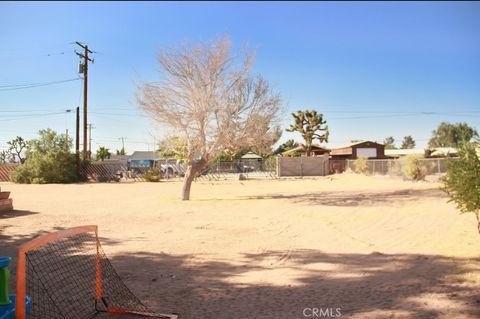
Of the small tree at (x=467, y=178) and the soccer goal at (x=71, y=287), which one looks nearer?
the soccer goal at (x=71, y=287)

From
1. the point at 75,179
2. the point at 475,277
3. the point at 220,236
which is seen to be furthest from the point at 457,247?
the point at 75,179

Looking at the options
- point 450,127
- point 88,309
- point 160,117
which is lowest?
point 88,309

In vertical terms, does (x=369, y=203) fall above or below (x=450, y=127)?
below

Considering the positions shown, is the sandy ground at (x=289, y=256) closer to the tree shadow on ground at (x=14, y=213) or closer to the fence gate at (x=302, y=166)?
the tree shadow on ground at (x=14, y=213)

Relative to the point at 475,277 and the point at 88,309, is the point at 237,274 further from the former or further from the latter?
the point at 475,277

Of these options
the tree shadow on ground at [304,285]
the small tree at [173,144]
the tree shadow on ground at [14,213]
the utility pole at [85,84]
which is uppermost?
the utility pole at [85,84]

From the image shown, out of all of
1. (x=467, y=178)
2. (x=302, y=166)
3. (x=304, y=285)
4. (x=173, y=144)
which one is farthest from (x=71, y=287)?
(x=302, y=166)

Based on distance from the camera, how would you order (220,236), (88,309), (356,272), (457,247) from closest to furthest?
(88,309), (356,272), (457,247), (220,236)

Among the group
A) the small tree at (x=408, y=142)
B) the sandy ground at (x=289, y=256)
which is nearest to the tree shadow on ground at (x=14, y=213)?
the sandy ground at (x=289, y=256)

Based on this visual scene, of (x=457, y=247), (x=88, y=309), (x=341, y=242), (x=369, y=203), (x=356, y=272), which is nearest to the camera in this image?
(x=88, y=309)

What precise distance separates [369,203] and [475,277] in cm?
1075

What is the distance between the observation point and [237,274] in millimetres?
7160

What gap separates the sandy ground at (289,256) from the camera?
217 inches

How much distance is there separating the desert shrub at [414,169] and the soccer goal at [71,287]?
2603 centimetres
